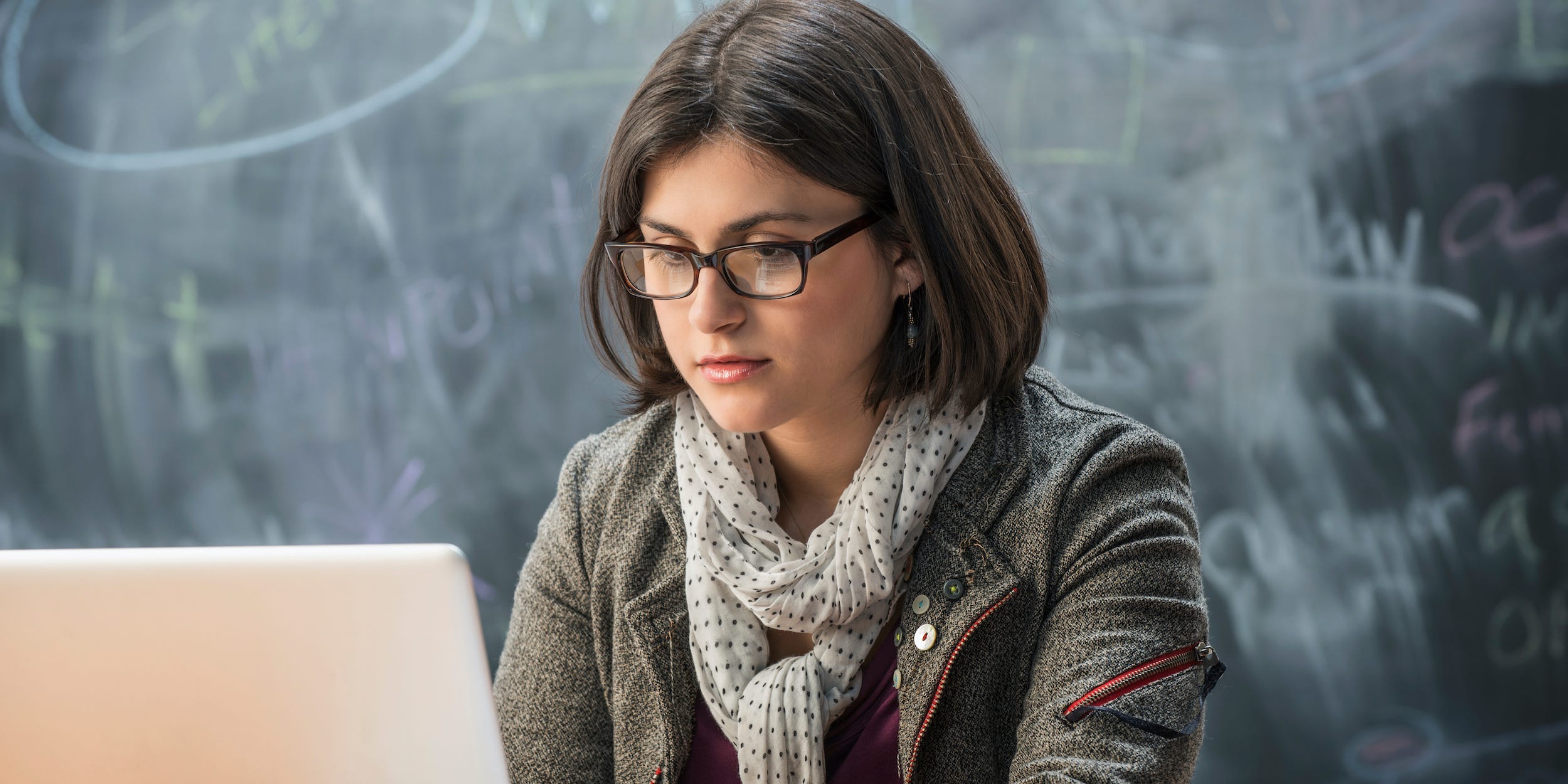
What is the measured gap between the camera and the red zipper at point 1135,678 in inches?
39.5

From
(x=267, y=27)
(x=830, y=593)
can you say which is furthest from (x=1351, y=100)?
(x=267, y=27)

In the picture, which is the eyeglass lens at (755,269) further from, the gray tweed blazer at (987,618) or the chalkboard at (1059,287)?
the chalkboard at (1059,287)

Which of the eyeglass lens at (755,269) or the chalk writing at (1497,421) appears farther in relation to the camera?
the chalk writing at (1497,421)

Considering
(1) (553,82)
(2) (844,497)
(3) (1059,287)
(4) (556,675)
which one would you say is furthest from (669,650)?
(1) (553,82)

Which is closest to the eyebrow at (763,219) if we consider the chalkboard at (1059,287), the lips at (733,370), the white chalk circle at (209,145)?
the lips at (733,370)

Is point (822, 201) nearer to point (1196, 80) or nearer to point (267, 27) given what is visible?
point (1196, 80)

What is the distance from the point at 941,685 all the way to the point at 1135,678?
176mm

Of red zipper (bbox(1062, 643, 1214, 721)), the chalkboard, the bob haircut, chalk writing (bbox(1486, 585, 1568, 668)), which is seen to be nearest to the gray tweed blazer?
red zipper (bbox(1062, 643, 1214, 721))

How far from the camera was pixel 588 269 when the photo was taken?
1.29 metres

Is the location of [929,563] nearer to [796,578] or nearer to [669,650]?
[796,578]

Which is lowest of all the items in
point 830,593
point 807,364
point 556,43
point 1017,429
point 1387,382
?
point 1387,382

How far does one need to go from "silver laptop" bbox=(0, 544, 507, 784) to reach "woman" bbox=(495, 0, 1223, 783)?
0.45 meters

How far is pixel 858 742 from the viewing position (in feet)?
3.83

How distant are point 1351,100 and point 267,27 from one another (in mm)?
1999
